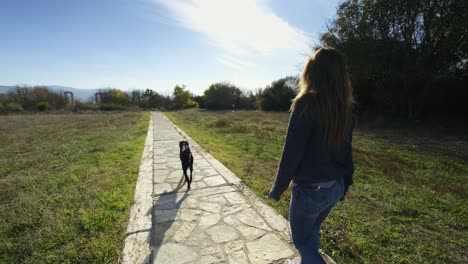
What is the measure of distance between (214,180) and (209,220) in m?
1.56

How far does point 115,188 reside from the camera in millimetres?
4145

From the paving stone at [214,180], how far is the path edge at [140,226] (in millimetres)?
1065

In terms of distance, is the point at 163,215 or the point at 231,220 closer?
the point at 231,220

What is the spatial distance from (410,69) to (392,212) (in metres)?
15.0

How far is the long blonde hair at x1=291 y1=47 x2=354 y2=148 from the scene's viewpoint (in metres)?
1.43

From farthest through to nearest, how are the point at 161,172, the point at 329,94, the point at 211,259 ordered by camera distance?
the point at 161,172 → the point at 211,259 → the point at 329,94

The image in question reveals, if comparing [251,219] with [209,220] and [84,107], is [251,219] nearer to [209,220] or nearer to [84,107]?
[209,220]

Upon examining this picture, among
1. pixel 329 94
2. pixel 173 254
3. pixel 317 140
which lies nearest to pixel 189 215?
pixel 173 254

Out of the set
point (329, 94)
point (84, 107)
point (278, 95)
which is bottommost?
point (84, 107)

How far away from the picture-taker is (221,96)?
48.2m

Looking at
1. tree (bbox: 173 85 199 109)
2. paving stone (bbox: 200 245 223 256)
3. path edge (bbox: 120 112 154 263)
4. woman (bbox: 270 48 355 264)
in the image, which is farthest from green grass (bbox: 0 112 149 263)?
tree (bbox: 173 85 199 109)

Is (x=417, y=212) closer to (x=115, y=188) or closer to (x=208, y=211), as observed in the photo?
(x=208, y=211)

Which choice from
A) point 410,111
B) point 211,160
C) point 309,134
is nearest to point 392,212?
point 309,134

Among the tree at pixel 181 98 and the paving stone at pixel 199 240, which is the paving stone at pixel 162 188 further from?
the tree at pixel 181 98
